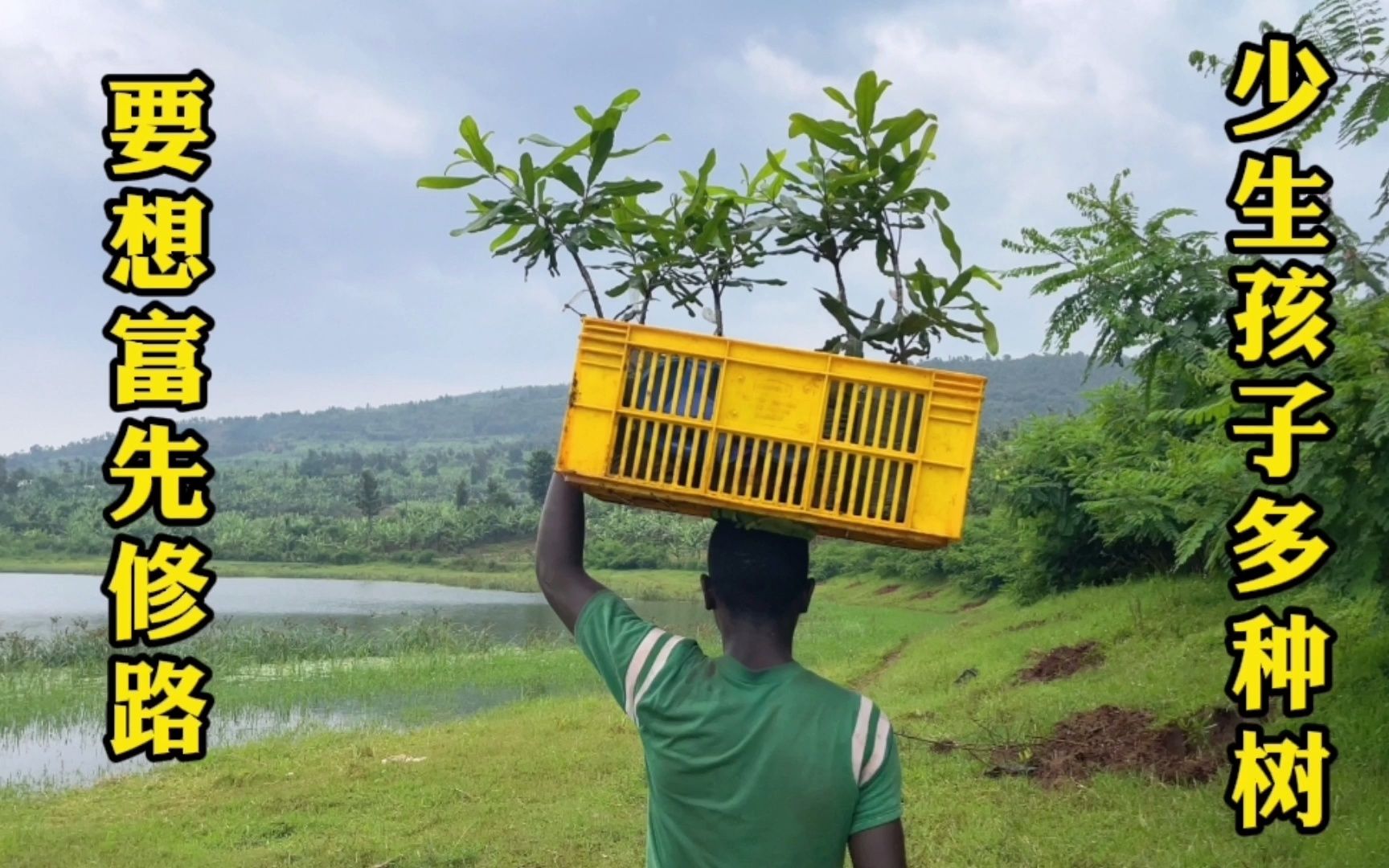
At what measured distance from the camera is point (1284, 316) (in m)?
4.68

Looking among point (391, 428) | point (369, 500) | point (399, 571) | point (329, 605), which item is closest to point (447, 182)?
point (329, 605)

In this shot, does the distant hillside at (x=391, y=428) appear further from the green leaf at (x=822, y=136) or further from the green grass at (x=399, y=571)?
the green leaf at (x=822, y=136)

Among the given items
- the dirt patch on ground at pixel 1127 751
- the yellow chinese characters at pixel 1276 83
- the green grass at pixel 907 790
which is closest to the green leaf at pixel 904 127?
the yellow chinese characters at pixel 1276 83

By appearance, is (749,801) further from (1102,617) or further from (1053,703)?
(1102,617)

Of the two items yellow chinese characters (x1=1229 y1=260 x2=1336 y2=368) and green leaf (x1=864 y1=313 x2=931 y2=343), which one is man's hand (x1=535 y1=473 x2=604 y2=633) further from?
yellow chinese characters (x1=1229 y1=260 x2=1336 y2=368)

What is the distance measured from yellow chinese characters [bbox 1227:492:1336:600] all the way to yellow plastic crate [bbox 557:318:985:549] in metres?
3.52

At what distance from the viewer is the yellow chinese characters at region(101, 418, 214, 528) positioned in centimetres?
597

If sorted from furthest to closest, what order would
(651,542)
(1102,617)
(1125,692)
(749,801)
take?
(651,542), (1102,617), (1125,692), (749,801)

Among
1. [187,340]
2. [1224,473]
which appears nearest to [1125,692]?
[1224,473]

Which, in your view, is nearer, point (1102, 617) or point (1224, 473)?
point (1224, 473)

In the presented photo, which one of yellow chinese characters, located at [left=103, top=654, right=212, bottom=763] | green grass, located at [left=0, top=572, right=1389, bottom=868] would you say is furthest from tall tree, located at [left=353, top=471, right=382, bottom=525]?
yellow chinese characters, located at [left=103, top=654, right=212, bottom=763]

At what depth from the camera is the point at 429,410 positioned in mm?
180750

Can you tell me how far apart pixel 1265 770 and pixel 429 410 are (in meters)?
182

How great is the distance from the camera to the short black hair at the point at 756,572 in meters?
1.74
